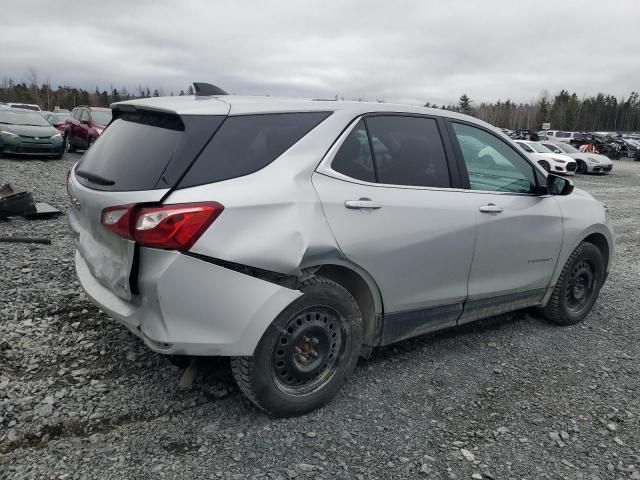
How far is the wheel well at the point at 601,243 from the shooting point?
4660mm

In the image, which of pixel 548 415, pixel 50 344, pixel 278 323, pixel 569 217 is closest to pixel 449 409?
pixel 548 415

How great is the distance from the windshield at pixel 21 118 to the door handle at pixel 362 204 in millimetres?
15577

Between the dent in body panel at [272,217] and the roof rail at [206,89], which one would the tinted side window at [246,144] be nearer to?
the dent in body panel at [272,217]

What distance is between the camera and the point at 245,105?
2.87 metres

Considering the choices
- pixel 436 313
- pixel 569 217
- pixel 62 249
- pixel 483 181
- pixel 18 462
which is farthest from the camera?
pixel 62 249

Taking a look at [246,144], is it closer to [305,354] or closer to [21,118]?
[305,354]

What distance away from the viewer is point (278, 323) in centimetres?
271

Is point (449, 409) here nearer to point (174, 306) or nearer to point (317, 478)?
point (317, 478)

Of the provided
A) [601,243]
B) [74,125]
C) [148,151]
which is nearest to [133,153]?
[148,151]

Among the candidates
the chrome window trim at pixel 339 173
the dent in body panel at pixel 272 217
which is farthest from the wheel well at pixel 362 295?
the chrome window trim at pixel 339 173

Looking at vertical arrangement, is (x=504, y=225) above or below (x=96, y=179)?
below

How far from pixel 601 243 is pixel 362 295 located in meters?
2.84

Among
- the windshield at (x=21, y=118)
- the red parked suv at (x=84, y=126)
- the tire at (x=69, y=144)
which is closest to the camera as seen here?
the windshield at (x=21, y=118)

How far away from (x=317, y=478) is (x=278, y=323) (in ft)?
2.51
